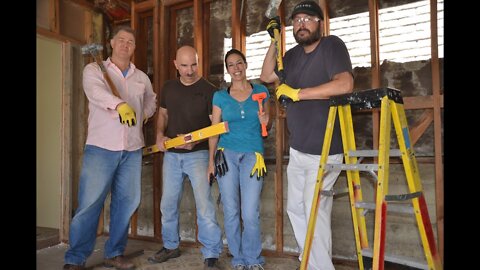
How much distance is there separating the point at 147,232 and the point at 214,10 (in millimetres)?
2220

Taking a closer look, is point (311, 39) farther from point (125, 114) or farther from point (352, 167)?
point (125, 114)

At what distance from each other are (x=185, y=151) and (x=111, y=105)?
64cm

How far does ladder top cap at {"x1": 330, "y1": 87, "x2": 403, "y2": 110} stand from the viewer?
1717 millimetres

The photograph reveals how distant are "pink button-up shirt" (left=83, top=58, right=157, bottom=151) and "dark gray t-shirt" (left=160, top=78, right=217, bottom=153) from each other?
239 mm

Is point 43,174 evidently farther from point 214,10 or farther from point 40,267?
point 214,10

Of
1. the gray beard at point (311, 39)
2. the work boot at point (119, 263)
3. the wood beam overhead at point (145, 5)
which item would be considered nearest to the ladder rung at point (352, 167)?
the gray beard at point (311, 39)

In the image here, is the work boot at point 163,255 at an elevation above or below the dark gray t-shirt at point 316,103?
below

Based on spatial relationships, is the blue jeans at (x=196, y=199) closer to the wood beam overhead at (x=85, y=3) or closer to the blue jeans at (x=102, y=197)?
the blue jeans at (x=102, y=197)

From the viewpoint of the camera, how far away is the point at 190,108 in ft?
9.00

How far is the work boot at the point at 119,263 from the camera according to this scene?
8.52 ft

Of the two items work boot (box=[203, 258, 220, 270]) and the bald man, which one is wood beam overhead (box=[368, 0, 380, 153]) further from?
work boot (box=[203, 258, 220, 270])

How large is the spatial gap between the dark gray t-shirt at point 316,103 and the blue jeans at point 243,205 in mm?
412

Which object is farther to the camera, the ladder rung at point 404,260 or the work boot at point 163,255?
the work boot at point 163,255
